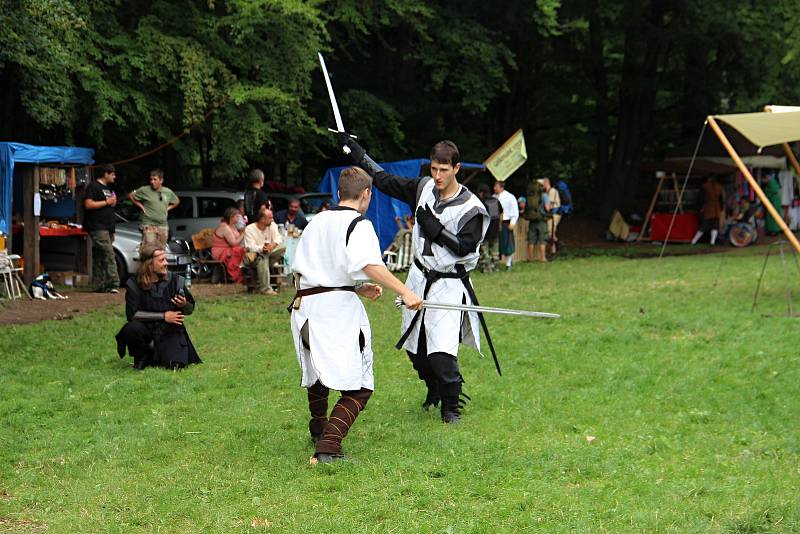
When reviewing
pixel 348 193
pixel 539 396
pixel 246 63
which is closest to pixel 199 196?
pixel 246 63

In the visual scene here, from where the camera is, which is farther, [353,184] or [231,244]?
[231,244]

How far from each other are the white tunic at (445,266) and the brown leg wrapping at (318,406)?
853 millimetres

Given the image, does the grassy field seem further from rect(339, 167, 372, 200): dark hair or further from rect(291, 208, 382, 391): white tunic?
rect(339, 167, 372, 200): dark hair

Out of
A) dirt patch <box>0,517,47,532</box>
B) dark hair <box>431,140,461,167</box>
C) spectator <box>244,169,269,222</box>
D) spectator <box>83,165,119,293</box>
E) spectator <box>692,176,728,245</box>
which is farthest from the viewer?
spectator <box>692,176,728,245</box>

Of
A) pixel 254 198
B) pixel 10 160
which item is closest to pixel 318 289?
pixel 10 160

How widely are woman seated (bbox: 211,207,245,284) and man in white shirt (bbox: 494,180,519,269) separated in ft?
15.7

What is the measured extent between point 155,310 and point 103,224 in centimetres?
594

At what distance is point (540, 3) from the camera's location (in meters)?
21.6

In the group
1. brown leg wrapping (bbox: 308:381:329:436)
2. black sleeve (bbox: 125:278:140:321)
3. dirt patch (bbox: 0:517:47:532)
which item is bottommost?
dirt patch (bbox: 0:517:47:532)

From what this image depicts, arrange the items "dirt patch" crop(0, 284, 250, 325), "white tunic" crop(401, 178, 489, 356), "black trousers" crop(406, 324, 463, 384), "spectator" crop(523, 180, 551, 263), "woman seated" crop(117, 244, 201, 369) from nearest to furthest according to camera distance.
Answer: "white tunic" crop(401, 178, 489, 356) → "black trousers" crop(406, 324, 463, 384) → "woman seated" crop(117, 244, 201, 369) → "dirt patch" crop(0, 284, 250, 325) → "spectator" crop(523, 180, 551, 263)

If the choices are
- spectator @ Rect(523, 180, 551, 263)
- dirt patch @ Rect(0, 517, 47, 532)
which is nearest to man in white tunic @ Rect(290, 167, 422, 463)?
dirt patch @ Rect(0, 517, 47, 532)

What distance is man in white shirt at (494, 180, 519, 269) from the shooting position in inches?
738

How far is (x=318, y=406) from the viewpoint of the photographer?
20.5 feet

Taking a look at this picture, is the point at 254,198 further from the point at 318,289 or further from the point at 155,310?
the point at 318,289
